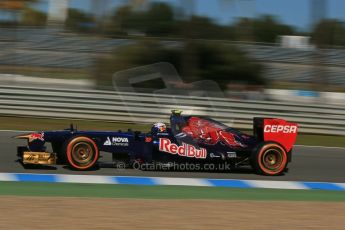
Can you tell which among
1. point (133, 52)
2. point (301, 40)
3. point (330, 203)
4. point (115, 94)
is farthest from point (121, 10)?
point (330, 203)

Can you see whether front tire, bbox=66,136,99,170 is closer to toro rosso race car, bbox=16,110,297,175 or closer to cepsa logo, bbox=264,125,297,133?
toro rosso race car, bbox=16,110,297,175

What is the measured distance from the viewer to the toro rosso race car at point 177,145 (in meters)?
8.16

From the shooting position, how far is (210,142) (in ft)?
27.8

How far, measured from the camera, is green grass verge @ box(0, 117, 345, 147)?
45.0ft

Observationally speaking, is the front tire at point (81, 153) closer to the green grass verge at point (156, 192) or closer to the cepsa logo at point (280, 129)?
the green grass verge at point (156, 192)

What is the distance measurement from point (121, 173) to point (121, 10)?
2819 centimetres

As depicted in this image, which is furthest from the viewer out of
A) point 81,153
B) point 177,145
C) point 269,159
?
point 269,159

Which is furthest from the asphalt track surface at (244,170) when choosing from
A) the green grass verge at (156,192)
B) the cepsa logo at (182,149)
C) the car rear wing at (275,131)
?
the green grass verge at (156,192)

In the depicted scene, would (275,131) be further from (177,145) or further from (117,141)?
(117,141)

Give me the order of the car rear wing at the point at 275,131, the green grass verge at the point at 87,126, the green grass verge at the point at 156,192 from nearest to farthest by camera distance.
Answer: the green grass verge at the point at 156,192 < the car rear wing at the point at 275,131 < the green grass verge at the point at 87,126

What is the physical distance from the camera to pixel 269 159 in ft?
28.8

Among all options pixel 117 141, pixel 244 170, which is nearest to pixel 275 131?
pixel 244 170

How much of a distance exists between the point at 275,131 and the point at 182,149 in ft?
4.84

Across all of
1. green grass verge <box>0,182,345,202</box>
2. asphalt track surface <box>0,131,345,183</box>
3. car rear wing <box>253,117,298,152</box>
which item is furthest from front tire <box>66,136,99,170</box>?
car rear wing <box>253,117,298,152</box>
